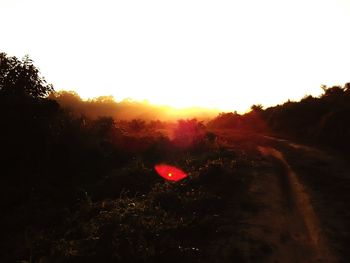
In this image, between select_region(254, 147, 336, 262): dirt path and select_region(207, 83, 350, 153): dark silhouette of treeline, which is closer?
select_region(254, 147, 336, 262): dirt path

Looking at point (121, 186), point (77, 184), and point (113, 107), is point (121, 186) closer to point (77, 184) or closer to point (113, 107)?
point (77, 184)

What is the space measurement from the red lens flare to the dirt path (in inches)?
153

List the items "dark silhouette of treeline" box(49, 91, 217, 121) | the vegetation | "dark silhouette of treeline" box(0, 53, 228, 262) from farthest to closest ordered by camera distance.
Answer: "dark silhouette of treeline" box(49, 91, 217, 121) → "dark silhouette of treeline" box(0, 53, 228, 262) → the vegetation

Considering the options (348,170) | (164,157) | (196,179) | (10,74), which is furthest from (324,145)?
(10,74)

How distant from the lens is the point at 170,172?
2083 centimetres

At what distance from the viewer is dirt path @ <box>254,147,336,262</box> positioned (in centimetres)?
1023

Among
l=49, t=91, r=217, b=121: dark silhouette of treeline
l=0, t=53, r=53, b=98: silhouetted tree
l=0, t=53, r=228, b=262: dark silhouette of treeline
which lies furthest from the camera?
l=49, t=91, r=217, b=121: dark silhouette of treeline

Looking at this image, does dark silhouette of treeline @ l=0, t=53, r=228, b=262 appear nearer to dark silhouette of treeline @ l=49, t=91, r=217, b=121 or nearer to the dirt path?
the dirt path

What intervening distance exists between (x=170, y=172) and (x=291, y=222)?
9.25 meters

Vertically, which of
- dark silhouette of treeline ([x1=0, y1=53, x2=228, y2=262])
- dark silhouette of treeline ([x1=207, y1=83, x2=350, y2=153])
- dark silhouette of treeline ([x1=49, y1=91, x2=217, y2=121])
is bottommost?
dark silhouette of treeline ([x1=49, y1=91, x2=217, y2=121])

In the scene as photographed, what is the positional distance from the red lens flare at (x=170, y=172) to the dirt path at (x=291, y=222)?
389 cm

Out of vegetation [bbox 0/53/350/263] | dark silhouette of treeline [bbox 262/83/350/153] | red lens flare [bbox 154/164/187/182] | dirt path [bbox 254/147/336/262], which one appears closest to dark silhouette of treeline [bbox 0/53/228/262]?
vegetation [bbox 0/53/350/263]

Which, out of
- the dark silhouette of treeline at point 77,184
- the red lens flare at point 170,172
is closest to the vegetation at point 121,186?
the dark silhouette of treeline at point 77,184

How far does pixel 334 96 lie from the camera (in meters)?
36.5
